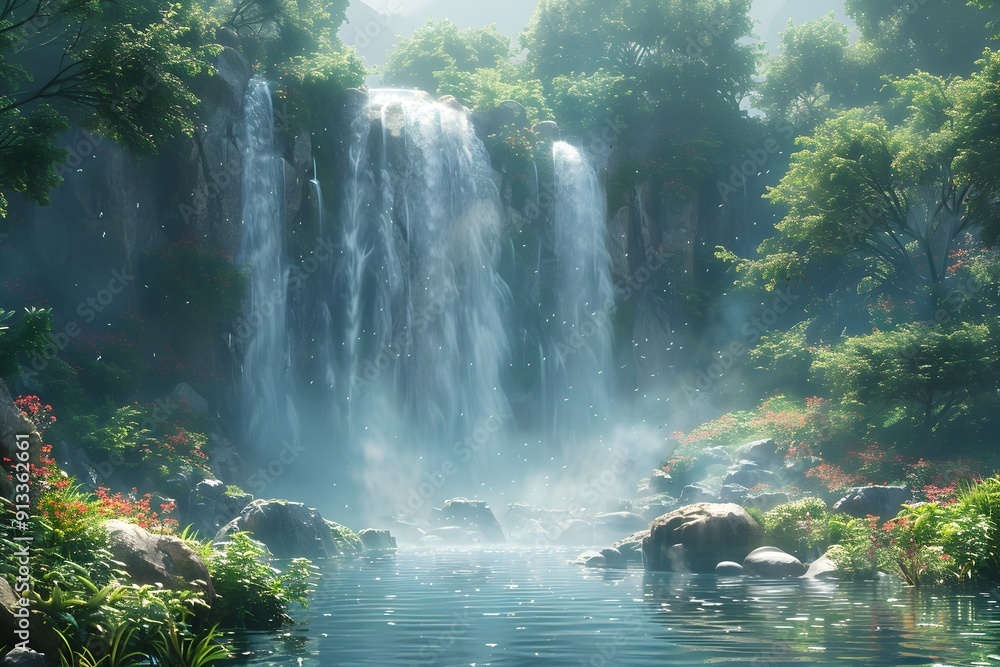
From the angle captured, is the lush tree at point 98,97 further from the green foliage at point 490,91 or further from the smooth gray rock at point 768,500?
the green foliage at point 490,91

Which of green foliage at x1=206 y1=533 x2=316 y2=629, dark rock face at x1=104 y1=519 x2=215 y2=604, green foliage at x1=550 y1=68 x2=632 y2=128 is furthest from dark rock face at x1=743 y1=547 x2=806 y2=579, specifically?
green foliage at x1=550 y1=68 x2=632 y2=128

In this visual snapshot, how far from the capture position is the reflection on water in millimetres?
7934

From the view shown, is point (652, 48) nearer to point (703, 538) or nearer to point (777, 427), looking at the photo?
point (777, 427)

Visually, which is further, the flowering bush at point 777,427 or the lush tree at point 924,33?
the lush tree at point 924,33

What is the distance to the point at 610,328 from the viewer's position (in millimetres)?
42594

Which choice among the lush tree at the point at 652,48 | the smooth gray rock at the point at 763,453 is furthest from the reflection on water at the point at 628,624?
the lush tree at the point at 652,48

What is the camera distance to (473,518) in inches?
1134

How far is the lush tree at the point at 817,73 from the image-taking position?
166 ft

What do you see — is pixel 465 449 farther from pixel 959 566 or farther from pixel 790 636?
pixel 790 636

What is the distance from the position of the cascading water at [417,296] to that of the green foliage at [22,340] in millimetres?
23536

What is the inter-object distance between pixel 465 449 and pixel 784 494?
16649 millimetres

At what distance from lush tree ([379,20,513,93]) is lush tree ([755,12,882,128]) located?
1667cm

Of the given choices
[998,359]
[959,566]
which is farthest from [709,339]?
[959,566]

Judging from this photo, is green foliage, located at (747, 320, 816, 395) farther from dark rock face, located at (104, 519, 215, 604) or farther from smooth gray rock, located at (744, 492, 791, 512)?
dark rock face, located at (104, 519, 215, 604)
